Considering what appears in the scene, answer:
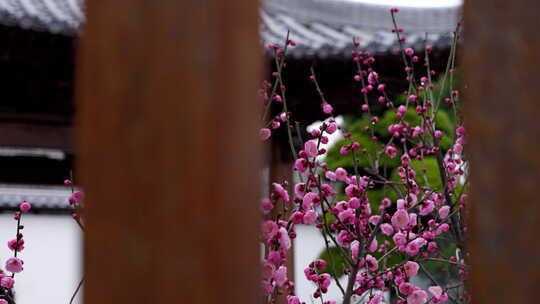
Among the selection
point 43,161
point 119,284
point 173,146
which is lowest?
point 119,284

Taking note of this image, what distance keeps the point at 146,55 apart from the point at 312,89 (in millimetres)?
4124

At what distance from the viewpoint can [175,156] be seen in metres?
0.52

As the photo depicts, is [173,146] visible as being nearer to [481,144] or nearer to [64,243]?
[481,144]

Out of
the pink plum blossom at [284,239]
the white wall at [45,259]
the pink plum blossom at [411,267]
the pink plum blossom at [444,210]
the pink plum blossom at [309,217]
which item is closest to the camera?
the pink plum blossom at [284,239]

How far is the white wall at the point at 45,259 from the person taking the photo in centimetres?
797

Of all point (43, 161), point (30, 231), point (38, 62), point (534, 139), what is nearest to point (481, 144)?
point (534, 139)

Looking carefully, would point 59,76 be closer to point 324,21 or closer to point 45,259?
point 324,21

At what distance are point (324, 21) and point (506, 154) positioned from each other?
651cm

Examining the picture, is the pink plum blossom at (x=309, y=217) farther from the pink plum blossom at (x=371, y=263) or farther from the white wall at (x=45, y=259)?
the white wall at (x=45, y=259)

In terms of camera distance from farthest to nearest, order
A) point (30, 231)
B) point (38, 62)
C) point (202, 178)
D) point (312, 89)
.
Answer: point (30, 231) → point (312, 89) → point (38, 62) → point (202, 178)

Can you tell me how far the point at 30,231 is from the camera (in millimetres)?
8430

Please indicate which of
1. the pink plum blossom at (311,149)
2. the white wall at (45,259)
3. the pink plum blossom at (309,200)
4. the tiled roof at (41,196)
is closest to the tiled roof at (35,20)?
the pink plum blossom at (311,149)

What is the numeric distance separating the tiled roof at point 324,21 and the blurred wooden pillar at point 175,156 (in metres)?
2.81

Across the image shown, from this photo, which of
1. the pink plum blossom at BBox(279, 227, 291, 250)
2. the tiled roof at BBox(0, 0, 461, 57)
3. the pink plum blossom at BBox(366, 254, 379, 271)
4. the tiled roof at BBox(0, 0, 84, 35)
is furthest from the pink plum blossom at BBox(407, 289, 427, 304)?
the tiled roof at BBox(0, 0, 84, 35)
